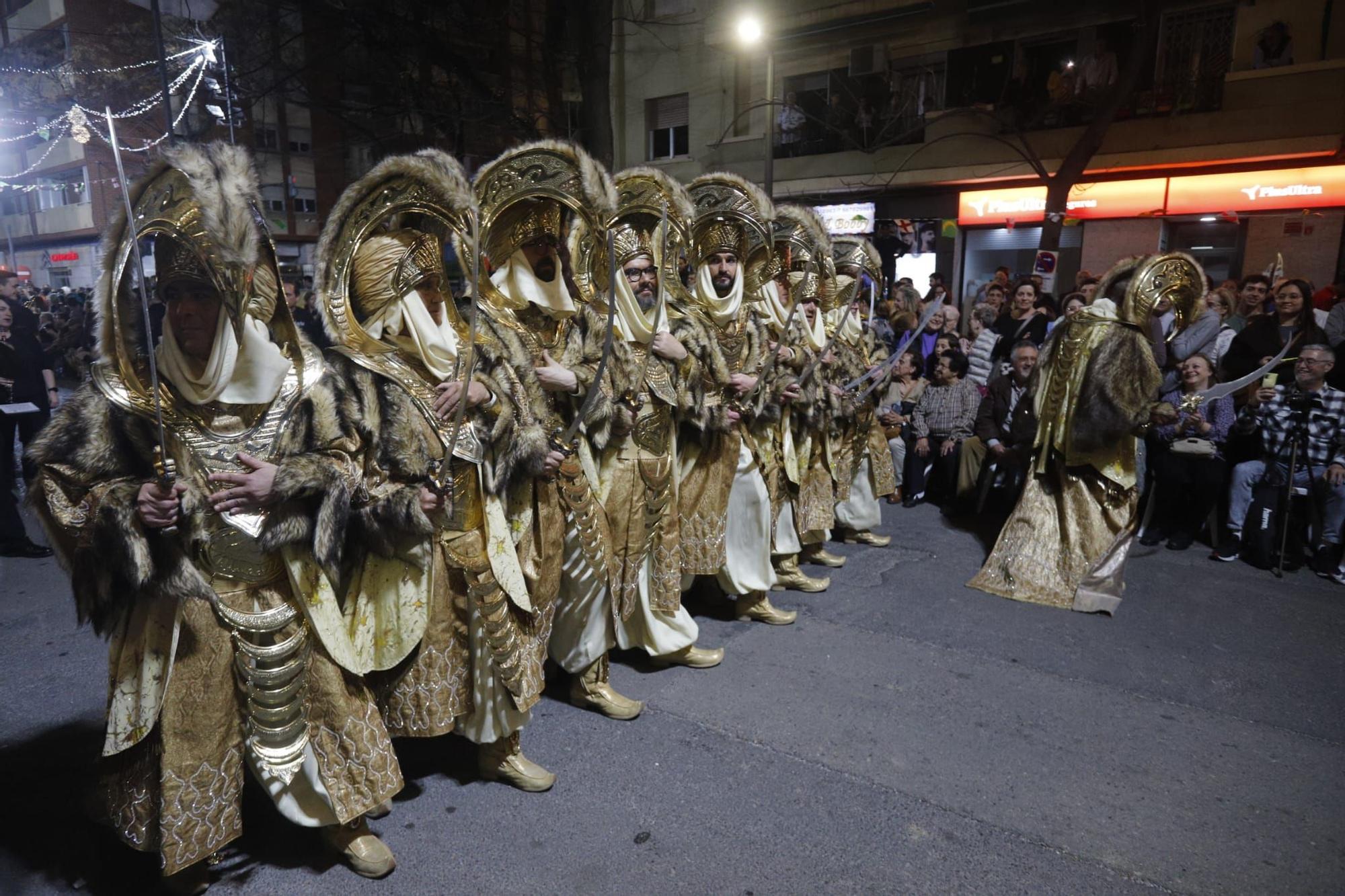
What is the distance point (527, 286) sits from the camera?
3.02m

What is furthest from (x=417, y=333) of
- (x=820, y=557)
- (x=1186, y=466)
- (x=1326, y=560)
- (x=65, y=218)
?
(x=65, y=218)

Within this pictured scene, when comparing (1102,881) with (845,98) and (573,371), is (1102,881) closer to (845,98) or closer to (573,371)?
(573,371)

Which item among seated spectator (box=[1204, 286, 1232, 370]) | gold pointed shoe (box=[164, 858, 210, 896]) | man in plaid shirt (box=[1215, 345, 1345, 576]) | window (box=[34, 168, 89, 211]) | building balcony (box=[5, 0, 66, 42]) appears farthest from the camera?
window (box=[34, 168, 89, 211])

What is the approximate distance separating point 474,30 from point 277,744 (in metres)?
10.6

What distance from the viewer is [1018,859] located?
7.95 ft

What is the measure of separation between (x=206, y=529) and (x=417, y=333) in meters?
0.81

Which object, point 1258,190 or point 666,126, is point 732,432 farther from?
point 666,126

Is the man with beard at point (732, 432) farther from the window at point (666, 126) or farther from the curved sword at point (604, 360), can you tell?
the window at point (666, 126)

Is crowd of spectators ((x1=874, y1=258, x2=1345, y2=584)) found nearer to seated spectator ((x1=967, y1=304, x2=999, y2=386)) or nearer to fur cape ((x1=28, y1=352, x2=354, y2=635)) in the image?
seated spectator ((x1=967, y1=304, x2=999, y2=386))

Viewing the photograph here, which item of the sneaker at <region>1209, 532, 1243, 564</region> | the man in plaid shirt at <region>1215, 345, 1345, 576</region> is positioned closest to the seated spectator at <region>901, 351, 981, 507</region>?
the sneaker at <region>1209, 532, 1243, 564</region>

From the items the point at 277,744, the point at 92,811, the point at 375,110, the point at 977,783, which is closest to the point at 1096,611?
the point at 977,783

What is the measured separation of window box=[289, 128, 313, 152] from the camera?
14305mm

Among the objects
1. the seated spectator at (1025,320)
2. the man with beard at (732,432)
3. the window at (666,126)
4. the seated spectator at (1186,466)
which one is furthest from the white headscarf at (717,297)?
the window at (666,126)

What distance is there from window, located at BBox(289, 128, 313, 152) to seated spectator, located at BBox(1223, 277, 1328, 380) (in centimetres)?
1433
